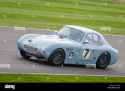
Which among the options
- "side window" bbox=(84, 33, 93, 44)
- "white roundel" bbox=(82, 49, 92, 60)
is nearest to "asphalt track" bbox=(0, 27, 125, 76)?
"white roundel" bbox=(82, 49, 92, 60)

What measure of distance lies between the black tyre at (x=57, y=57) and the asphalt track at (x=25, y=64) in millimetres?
83

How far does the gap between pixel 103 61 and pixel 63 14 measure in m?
1.04

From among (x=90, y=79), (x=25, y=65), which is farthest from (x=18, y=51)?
(x=90, y=79)

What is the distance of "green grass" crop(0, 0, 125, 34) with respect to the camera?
44.2 feet

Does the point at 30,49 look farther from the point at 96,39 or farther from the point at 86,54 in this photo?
the point at 96,39

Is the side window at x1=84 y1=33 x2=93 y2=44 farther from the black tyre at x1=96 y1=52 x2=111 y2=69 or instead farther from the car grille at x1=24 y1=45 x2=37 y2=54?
the car grille at x1=24 y1=45 x2=37 y2=54

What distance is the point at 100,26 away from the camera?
45.9 ft

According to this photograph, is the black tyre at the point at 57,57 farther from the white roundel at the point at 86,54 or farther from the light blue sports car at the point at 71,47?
the white roundel at the point at 86,54

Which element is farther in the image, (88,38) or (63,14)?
(88,38)

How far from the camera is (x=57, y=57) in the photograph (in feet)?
44.7

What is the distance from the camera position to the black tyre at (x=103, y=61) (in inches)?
552

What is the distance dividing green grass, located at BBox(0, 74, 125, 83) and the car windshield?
71cm

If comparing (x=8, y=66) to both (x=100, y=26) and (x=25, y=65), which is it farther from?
(x=100, y=26)

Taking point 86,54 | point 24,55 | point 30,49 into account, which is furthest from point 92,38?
point 24,55
